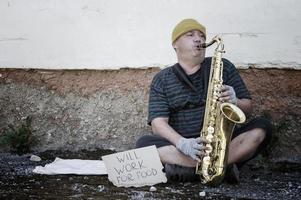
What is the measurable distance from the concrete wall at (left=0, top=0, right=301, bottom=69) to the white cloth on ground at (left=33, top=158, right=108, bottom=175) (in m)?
1.16

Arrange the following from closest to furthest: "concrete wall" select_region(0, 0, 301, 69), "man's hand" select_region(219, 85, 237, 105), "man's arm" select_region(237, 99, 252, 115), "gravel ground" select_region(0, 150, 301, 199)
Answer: "gravel ground" select_region(0, 150, 301, 199) < "man's hand" select_region(219, 85, 237, 105) < "man's arm" select_region(237, 99, 252, 115) < "concrete wall" select_region(0, 0, 301, 69)

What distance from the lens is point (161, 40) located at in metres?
5.31

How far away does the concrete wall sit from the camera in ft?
16.4

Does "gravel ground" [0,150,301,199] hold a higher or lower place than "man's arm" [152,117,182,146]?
lower

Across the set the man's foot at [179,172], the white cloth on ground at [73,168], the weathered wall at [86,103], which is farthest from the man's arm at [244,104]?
the white cloth on ground at [73,168]

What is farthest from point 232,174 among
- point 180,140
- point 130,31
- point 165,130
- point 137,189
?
point 130,31

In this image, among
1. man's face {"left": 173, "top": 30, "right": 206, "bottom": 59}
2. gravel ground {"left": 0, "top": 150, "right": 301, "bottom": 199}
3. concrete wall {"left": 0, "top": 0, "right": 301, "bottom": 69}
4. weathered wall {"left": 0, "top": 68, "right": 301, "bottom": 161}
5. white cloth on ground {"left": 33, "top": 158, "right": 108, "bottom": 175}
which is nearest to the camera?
gravel ground {"left": 0, "top": 150, "right": 301, "bottom": 199}

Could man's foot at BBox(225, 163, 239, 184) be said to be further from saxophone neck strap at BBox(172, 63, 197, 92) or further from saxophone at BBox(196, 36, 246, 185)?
saxophone neck strap at BBox(172, 63, 197, 92)

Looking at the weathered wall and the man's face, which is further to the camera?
the weathered wall

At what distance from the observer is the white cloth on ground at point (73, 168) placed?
176 inches

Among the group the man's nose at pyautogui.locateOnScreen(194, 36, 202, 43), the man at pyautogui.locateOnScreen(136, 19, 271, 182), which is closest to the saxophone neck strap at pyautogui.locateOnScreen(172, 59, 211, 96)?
the man at pyautogui.locateOnScreen(136, 19, 271, 182)

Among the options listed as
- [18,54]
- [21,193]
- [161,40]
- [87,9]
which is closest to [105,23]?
[87,9]

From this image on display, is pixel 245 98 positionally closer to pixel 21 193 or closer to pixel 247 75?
pixel 247 75

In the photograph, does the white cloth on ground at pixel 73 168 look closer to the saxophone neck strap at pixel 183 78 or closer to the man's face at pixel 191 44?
the saxophone neck strap at pixel 183 78
